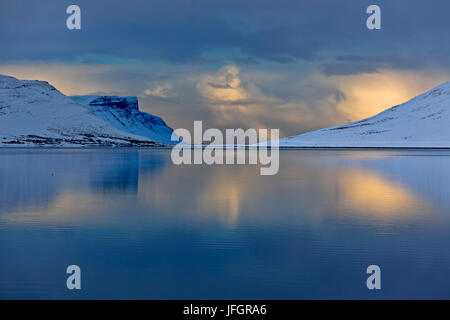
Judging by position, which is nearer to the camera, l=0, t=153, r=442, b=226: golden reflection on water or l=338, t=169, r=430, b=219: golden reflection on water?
l=0, t=153, r=442, b=226: golden reflection on water

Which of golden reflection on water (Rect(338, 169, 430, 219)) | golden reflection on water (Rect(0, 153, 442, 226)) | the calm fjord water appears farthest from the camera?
golden reflection on water (Rect(338, 169, 430, 219))

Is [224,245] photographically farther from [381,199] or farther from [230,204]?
[381,199]

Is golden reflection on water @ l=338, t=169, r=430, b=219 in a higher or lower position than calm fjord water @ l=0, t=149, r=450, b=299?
higher

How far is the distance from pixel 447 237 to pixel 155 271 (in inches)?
416

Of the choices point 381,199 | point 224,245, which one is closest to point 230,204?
point 381,199

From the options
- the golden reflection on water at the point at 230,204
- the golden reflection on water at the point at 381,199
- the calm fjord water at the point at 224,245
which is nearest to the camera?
the calm fjord water at the point at 224,245

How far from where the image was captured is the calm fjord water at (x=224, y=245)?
12.2 m

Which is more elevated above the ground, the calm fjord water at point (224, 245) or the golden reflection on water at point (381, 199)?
the golden reflection on water at point (381, 199)

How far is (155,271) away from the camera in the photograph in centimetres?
1359

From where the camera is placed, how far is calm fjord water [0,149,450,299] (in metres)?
12.2

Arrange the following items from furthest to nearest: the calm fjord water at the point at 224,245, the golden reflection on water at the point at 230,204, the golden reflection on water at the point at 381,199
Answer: the golden reflection on water at the point at 381,199 < the golden reflection on water at the point at 230,204 < the calm fjord water at the point at 224,245

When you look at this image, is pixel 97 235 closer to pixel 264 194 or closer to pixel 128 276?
pixel 128 276

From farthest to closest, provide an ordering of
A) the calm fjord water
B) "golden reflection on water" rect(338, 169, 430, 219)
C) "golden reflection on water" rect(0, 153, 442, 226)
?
"golden reflection on water" rect(338, 169, 430, 219) → "golden reflection on water" rect(0, 153, 442, 226) → the calm fjord water
